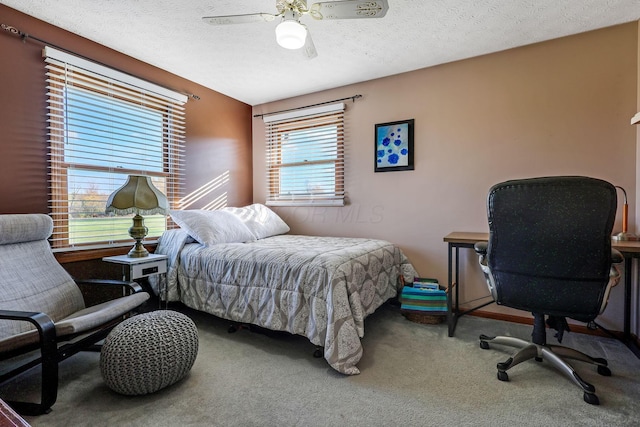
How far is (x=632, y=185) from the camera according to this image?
228 centimetres

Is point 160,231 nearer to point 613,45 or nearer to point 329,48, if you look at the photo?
point 329,48

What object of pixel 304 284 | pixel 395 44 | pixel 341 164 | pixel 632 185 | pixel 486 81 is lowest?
pixel 304 284

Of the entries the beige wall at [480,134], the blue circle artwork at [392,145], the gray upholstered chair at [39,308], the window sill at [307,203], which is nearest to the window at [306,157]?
the window sill at [307,203]

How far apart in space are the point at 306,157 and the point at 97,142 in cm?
208

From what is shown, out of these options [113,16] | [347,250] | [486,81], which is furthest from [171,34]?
[486,81]

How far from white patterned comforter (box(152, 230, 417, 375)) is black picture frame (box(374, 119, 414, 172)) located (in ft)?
2.88

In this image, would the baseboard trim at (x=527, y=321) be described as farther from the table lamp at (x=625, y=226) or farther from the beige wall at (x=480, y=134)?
the table lamp at (x=625, y=226)

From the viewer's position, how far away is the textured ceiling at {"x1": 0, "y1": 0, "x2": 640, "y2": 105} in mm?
2084

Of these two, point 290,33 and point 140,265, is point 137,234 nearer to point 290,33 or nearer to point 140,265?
point 140,265

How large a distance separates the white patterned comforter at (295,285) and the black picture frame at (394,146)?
0.88 meters

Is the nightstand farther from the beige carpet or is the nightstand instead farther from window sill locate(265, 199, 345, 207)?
window sill locate(265, 199, 345, 207)

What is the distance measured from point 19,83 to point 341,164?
2764 millimetres

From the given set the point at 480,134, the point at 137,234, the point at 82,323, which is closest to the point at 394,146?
the point at 480,134

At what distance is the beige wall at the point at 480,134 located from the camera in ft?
7.64
